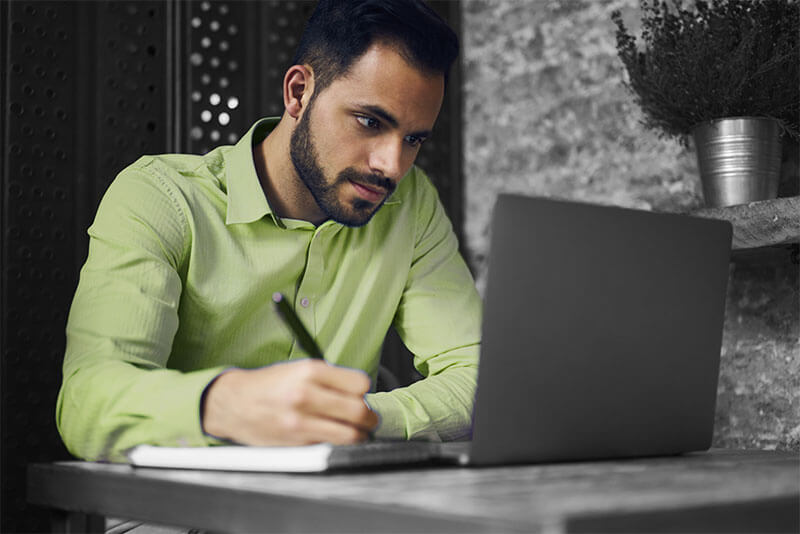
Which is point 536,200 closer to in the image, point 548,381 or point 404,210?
point 548,381

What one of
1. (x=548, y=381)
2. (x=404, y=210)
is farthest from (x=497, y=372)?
(x=404, y=210)

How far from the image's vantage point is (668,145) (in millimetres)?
2357

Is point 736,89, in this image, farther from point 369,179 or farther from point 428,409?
point 428,409

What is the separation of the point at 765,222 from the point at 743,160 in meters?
0.18

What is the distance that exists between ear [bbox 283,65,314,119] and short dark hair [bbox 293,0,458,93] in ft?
0.07

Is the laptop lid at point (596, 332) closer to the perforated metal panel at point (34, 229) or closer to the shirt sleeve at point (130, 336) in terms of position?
the shirt sleeve at point (130, 336)

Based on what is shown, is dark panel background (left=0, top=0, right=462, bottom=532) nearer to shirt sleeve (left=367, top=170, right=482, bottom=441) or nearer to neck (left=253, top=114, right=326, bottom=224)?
neck (left=253, top=114, right=326, bottom=224)

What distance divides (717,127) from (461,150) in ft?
3.63

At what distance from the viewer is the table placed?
678 mm

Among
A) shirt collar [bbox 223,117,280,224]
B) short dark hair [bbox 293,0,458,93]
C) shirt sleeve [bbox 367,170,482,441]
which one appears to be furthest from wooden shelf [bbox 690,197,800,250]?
shirt collar [bbox 223,117,280,224]

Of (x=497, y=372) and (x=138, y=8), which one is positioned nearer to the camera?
(x=497, y=372)

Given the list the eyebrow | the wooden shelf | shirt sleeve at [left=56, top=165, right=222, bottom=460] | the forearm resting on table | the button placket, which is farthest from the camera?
the wooden shelf

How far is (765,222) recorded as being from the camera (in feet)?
5.99

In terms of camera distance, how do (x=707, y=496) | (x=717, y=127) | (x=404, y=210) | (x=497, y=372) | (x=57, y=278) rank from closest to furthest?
(x=707, y=496)
(x=497, y=372)
(x=404, y=210)
(x=717, y=127)
(x=57, y=278)
